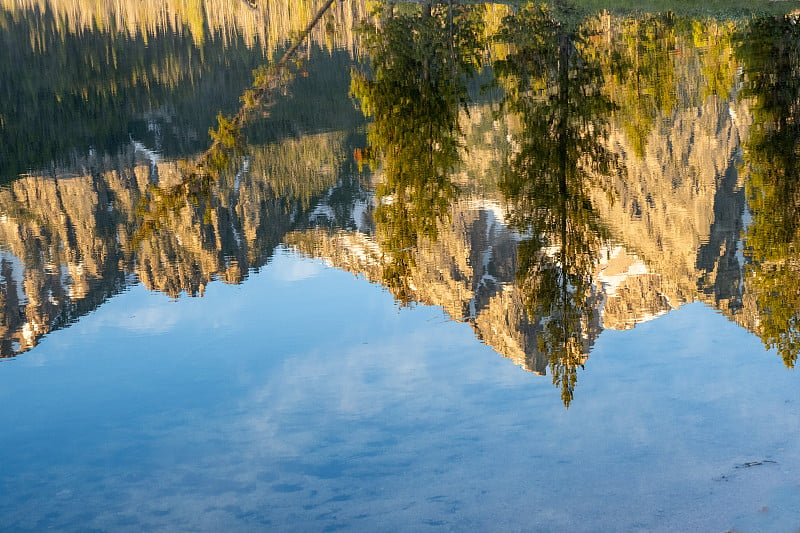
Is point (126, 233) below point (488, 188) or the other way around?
below

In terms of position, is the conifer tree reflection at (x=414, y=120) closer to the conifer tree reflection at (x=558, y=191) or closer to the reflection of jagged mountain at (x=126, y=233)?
the conifer tree reflection at (x=558, y=191)

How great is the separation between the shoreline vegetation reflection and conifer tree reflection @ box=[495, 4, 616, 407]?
103 mm

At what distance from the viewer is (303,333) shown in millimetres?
22297

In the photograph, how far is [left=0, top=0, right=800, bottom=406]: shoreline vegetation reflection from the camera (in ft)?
78.7

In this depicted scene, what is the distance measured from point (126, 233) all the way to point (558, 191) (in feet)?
49.2

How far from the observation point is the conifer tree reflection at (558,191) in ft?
70.4

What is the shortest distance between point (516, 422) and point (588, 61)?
40.7 metres

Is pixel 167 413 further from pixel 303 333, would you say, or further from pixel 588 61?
pixel 588 61

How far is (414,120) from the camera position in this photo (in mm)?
43719

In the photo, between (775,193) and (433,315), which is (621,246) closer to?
(775,193)

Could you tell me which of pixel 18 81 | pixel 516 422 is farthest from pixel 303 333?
pixel 18 81

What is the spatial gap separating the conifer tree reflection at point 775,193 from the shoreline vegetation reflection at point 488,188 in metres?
0.10

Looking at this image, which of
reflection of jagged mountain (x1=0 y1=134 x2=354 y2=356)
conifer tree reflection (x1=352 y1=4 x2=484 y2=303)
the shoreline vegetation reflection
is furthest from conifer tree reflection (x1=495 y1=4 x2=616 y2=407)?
reflection of jagged mountain (x1=0 y1=134 x2=354 y2=356)

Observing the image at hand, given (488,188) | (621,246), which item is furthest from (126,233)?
(621,246)
